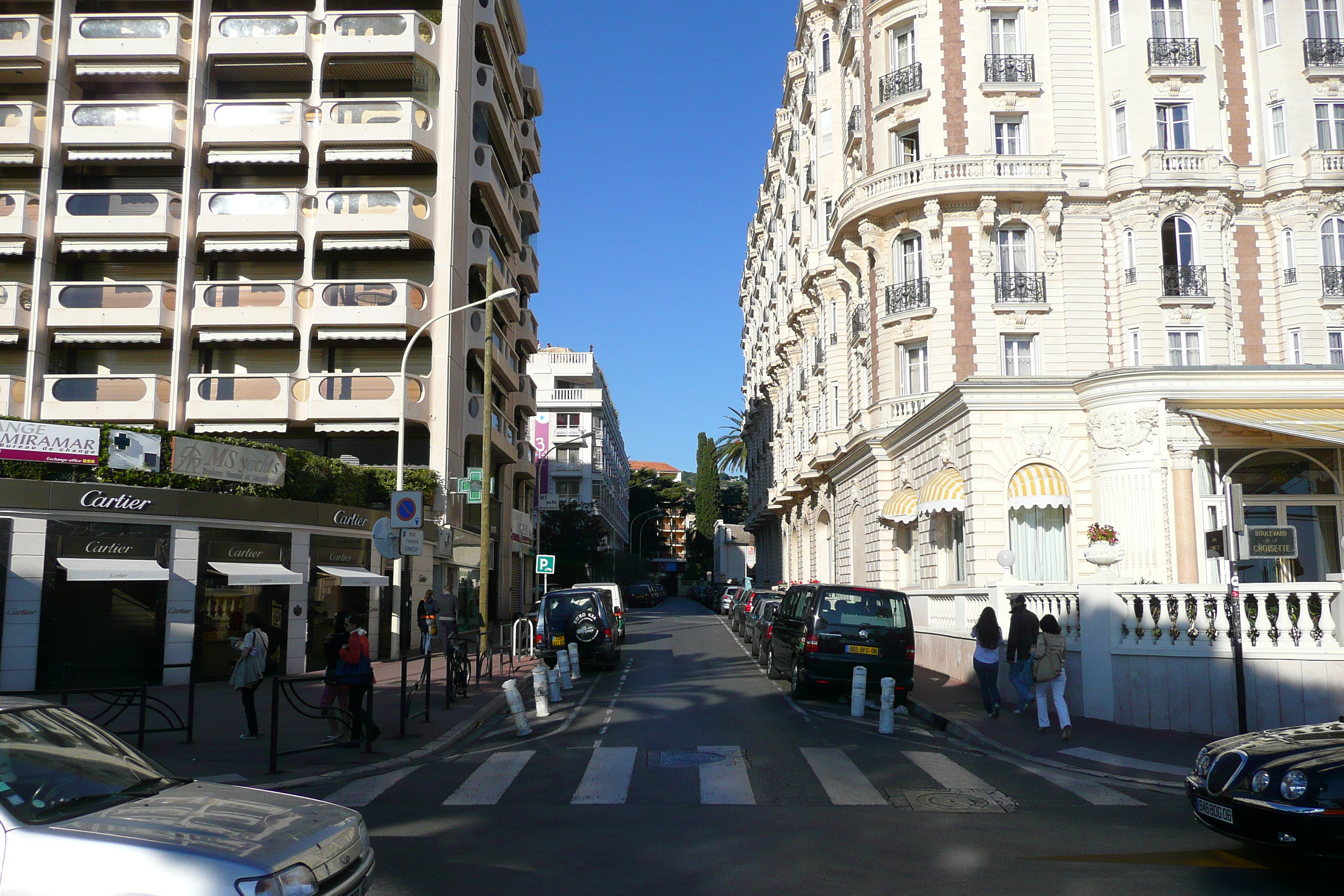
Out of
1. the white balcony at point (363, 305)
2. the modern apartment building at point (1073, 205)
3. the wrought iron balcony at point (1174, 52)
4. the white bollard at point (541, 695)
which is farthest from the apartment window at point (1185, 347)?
the white balcony at point (363, 305)

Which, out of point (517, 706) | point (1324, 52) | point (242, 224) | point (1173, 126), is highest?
point (1324, 52)

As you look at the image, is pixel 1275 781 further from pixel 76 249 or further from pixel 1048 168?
pixel 76 249

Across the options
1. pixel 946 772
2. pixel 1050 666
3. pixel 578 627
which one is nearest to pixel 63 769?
pixel 946 772

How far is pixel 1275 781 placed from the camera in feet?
23.0

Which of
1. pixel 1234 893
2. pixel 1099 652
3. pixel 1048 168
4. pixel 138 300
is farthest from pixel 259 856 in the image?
pixel 138 300

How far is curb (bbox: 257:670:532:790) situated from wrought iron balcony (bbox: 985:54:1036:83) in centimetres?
2432

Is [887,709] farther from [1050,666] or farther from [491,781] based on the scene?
[491,781]

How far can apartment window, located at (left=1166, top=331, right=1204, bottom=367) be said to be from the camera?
2931 centimetres

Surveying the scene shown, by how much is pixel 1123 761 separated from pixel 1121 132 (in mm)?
23718

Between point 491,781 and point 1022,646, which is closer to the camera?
point 491,781

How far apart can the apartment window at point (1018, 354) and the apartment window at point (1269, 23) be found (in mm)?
11447

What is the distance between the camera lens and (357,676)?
1281 cm

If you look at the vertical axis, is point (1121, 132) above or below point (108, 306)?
above

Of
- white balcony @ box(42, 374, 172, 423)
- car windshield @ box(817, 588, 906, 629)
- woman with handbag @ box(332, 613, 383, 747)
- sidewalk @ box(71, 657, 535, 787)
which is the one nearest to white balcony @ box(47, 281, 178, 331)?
white balcony @ box(42, 374, 172, 423)
